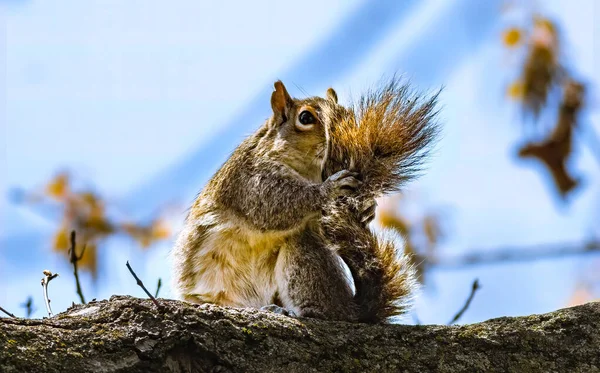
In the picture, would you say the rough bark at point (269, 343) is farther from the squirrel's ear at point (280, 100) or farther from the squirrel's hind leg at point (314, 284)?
the squirrel's ear at point (280, 100)

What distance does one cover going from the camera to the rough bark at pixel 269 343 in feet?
6.38

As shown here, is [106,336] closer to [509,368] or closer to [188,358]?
[188,358]

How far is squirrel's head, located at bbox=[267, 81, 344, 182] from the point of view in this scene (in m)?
3.73

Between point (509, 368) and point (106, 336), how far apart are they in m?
1.11

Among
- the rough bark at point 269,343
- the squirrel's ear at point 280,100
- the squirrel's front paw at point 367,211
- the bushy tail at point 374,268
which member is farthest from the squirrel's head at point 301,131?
the rough bark at point 269,343

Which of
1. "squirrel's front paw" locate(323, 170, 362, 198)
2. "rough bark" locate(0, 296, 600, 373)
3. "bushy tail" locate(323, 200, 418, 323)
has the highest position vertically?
"squirrel's front paw" locate(323, 170, 362, 198)

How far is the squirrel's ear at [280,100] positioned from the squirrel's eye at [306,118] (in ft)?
0.30

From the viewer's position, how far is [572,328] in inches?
92.5

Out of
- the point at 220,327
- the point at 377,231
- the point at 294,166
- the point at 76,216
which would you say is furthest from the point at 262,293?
the point at 76,216

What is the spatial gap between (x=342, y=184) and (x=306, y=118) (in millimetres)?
656

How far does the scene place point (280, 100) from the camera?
3906 mm

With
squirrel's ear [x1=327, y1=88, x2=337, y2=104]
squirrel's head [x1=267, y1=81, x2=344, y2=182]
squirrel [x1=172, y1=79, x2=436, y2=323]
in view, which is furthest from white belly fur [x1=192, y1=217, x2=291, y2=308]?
squirrel's ear [x1=327, y1=88, x2=337, y2=104]

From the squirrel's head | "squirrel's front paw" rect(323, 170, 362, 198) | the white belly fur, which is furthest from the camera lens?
the squirrel's head

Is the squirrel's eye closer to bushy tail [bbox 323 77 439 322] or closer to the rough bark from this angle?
bushy tail [bbox 323 77 439 322]
